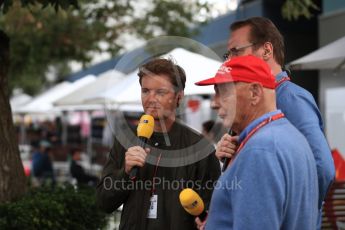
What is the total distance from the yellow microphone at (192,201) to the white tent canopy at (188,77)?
7.42 feet

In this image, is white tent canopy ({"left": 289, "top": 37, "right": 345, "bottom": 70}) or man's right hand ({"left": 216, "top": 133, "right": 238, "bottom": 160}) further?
white tent canopy ({"left": 289, "top": 37, "right": 345, "bottom": 70})

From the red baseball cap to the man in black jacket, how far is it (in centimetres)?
92

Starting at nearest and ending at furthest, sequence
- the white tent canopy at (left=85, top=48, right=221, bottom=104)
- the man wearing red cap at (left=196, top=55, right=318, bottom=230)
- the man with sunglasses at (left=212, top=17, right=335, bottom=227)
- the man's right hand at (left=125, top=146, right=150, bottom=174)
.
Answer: the man wearing red cap at (left=196, top=55, right=318, bottom=230)
the man with sunglasses at (left=212, top=17, right=335, bottom=227)
the man's right hand at (left=125, top=146, right=150, bottom=174)
the white tent canopy at (left=85, top=48, right=221, bottom=104)

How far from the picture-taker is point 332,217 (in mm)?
6473

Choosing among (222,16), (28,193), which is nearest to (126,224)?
(28,193)

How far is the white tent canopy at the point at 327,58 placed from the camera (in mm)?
7702

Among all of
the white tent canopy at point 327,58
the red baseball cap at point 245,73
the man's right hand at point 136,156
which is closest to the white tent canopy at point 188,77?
the white tent canopy at point 327,58

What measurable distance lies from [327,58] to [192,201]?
5.18 meters

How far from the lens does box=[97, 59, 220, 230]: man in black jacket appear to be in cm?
353

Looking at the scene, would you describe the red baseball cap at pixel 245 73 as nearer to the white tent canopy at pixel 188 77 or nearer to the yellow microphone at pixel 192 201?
the yellow microphone at pixel 192 201

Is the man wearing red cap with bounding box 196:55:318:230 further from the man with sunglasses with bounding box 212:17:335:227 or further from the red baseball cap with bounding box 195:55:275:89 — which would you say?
the man with sunglasses with bounding box 212:17:335:227

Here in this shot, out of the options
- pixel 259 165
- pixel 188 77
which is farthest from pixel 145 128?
pixel 188 77

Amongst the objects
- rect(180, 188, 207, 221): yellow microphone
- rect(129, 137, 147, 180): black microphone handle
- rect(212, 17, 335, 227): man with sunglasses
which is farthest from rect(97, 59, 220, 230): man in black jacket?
rect(212, 17, 335, 227): man with sunglasses

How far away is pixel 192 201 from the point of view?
10.1 feet
